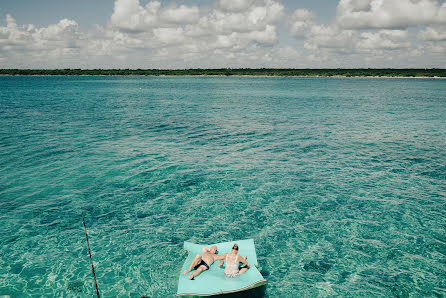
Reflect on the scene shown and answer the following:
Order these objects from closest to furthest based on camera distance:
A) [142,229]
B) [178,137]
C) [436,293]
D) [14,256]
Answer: [436,293]
[14,256]
[142,229]
[178,137]

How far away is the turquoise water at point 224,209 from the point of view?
10.9m

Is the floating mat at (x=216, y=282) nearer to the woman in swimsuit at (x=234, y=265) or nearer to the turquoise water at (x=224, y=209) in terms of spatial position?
the woman in swimsuit at (x=234, y=265)

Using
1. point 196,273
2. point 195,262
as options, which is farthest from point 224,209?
point 196,273

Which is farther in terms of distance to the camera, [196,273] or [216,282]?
[196,273]

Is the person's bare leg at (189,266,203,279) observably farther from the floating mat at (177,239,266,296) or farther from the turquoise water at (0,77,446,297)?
the turquoise water at (0,77,446,297)

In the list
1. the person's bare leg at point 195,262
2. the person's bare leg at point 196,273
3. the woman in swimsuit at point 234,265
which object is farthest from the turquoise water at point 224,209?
the woman in swimsuit at point 234,265

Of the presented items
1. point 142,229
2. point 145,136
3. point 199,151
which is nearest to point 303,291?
point 142,229

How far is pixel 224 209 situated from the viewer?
15.7 metres

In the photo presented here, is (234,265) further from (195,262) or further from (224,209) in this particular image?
(224,209)

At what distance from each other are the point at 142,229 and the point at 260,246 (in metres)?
5.76

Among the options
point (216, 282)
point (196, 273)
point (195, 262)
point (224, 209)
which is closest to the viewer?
point (216, 282)

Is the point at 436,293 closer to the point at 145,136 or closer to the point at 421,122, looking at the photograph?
the point at 145,136

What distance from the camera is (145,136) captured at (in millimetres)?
30703

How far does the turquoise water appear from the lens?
10.9 meters
